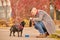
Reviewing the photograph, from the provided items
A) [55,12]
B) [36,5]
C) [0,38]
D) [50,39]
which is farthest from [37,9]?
[0,38]

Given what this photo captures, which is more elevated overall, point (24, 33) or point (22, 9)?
point (22, 9)

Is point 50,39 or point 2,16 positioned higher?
point 2,16

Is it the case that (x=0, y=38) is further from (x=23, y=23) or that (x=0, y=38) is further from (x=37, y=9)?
(x=37, y=9)

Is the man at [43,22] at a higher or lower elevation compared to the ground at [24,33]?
higher

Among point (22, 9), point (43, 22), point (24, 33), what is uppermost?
point (22, 9)

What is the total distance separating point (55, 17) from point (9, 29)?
852 millimetres

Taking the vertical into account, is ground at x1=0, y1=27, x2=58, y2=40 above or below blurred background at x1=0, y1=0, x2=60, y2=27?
below

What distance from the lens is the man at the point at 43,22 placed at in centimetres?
408

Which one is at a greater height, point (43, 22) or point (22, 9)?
point (22, 9)

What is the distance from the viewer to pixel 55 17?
408 cm

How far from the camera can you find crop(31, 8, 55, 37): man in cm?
408

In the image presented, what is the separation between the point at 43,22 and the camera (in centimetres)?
409

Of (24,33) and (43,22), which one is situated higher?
(43,22)

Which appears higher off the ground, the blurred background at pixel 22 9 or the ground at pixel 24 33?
the blurred background at pixel 22 9
